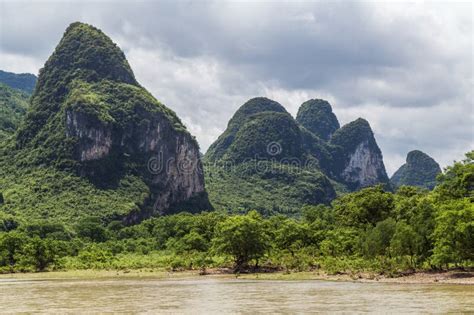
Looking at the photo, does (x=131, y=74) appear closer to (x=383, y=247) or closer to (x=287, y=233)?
(x=287, y=233)

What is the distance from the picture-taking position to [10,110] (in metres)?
175

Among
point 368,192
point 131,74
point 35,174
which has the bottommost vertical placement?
point 368,192

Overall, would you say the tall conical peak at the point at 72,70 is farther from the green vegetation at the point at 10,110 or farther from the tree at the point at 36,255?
the tree at the point at 36,255

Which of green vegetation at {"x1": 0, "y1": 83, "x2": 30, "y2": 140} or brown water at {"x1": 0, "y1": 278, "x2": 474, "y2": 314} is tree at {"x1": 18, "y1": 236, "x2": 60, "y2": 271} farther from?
green vegetation at {"x1": 0, "y1": 83, "x2": 30, "y2": 140}

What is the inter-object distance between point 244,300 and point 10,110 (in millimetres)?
166248

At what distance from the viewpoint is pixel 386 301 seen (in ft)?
78.1

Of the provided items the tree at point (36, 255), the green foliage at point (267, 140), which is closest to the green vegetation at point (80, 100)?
the green foliage at point (267, 140)

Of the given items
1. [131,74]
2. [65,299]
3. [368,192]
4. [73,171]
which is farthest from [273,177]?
[65,299]

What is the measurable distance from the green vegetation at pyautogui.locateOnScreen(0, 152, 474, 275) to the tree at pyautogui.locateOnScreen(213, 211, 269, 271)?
75 millimetres

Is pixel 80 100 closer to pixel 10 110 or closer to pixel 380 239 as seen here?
pixel 10 110

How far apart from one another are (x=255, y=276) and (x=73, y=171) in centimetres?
8108

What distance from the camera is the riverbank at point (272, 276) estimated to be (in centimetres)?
3494

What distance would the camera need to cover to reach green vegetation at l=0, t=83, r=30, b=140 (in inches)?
6068

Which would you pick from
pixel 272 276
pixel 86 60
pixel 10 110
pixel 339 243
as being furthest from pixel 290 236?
pixel 10 110
